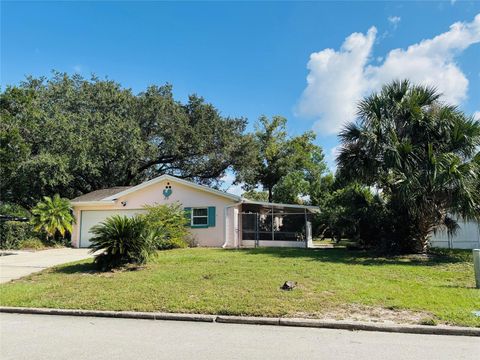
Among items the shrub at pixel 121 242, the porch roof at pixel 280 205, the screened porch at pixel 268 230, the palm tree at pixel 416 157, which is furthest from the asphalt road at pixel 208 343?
the screened porch at pixel 268 230

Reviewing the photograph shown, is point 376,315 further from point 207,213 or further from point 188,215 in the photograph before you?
point 188,215

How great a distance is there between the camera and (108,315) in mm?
7430

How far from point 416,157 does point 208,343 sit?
11.1 m

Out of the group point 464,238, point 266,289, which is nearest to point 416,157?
point 464,238

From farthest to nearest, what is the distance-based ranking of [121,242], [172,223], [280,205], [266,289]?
1. [280,205]
2. [172,223]
3. [121,242]
4. [266,289]

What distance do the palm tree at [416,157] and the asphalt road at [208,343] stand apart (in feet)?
28.5

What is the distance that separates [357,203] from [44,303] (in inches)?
510

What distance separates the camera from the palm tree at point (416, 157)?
44.0ft

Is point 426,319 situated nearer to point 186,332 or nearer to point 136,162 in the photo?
point 186,332

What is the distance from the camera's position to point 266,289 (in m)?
8.55

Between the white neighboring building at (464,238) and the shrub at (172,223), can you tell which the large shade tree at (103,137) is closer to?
the shrub at (172,223)

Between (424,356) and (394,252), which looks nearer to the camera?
(424,356)

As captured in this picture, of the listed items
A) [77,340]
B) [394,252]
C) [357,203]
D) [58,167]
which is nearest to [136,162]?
[58,167]

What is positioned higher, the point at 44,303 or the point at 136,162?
the point at 136,162
